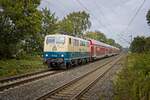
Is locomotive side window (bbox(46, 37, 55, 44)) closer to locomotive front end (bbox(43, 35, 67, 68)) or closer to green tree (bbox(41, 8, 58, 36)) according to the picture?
locomotive front end (bbox(43, 35, 67, 68))

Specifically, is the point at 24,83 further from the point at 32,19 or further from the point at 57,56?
the point at 32,19

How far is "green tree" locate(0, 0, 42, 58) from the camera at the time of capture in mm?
33250

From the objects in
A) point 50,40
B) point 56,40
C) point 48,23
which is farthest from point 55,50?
point 48,23

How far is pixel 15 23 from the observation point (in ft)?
111

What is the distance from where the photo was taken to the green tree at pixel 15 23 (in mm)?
33250

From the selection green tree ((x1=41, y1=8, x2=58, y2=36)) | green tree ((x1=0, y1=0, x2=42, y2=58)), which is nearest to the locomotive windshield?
green tree ((x1=0, y1=0, x2=42, y2=58))

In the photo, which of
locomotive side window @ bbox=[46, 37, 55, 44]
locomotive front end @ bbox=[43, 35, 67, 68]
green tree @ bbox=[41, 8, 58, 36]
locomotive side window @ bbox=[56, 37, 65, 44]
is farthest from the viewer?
green tree @ bbox=[41, 8, 58, 36]

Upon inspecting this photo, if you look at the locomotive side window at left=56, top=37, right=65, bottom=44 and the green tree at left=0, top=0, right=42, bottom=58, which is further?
the green tree at left=0, top=0, right=42, bottom=58

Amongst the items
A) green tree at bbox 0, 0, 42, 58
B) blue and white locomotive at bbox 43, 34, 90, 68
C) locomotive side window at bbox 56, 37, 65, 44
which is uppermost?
green tree at bbox 0, 0, 42, 58

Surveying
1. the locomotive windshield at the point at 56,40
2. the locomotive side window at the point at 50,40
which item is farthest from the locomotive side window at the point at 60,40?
the locomotive side window at the point at 50,40

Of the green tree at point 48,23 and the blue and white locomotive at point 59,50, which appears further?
the green tree at point 48,23

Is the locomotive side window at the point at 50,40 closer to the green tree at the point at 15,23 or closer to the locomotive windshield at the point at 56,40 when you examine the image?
the locomotive windshield at the point at 56,40

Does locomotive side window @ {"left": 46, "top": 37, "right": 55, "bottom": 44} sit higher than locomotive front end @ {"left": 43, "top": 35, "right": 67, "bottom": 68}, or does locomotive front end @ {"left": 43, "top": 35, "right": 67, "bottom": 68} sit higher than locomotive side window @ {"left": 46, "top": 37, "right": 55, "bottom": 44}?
locomotive side window @ {"left": 46, "top": 37, "right": 55, "bottom": 44}

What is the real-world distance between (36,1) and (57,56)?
1270 centimetres
